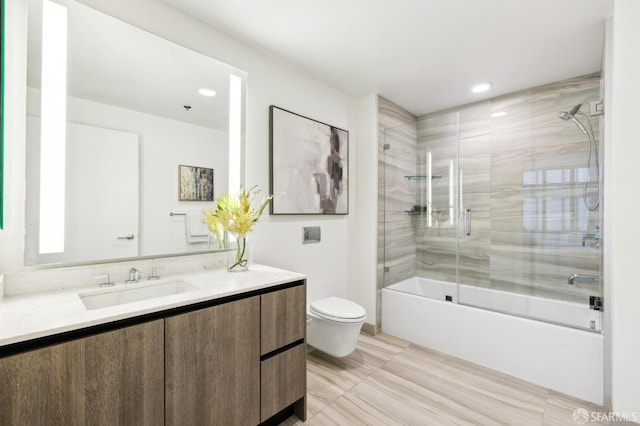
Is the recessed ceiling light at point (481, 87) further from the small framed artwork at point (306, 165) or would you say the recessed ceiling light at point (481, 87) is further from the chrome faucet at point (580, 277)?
the chrome faucet at point (580, 277)

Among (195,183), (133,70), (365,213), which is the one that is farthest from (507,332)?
(133,70)

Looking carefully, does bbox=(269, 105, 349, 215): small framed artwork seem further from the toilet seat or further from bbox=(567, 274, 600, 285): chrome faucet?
bbox=(567, 274, 600, 285): chrome faucet

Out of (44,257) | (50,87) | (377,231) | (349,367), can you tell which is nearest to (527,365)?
(349,367)

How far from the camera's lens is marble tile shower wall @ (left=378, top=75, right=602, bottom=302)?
248 cm

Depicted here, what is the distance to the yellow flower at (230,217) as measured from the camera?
70.5 inches

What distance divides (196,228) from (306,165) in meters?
1.07

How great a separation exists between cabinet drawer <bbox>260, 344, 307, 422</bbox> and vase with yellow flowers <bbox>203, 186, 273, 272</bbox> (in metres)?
0.59

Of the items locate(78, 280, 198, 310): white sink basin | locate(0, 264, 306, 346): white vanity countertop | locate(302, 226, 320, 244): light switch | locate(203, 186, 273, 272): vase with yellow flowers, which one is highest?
locate(203, 186, 273, 272): vase with yellow flowers

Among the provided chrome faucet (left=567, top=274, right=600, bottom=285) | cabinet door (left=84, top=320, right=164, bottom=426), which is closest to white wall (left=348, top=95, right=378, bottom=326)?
chrome faucet (left=567, top=274, right=600, bottom=285)

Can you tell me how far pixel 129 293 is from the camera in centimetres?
145

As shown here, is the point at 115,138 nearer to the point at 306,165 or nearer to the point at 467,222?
the point at 306,165

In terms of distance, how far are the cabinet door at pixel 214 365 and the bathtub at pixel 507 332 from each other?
175cm

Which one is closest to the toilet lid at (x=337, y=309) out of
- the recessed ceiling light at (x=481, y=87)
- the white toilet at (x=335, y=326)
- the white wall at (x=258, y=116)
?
the white toilet at (x=335, y=326)

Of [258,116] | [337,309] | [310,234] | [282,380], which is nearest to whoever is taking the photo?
[282,380]
